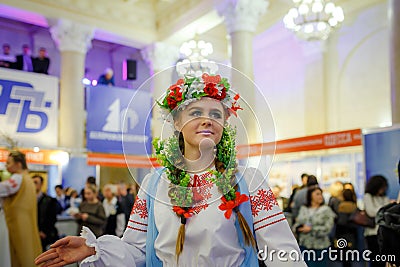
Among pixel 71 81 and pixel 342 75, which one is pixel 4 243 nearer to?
pixel 71 81

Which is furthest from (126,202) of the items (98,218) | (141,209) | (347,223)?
(141,209)

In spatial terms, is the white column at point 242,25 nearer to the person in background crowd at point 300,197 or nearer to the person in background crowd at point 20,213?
the person in background crowd at point 300,197

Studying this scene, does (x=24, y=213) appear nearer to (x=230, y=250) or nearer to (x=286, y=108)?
(x=230, y=250)

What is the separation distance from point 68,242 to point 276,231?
758 millimetres

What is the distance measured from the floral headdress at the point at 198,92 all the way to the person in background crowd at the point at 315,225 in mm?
3976

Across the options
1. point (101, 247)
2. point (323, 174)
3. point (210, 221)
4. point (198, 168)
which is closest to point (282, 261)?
point (210, 221)

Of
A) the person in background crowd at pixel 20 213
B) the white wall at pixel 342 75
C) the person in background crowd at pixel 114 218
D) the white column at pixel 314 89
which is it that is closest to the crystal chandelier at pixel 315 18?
the white wall at pixel 342 75

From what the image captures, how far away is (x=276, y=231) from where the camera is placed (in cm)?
167

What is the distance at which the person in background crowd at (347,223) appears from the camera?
210 inches

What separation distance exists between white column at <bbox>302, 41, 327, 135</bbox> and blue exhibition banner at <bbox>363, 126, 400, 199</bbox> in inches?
231

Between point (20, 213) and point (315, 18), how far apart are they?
558 centimetres

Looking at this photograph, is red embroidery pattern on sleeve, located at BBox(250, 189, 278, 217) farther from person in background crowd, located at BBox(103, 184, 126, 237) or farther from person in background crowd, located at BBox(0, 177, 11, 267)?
→ person in background crowd, located at BBox(103, 184, 126, 237)

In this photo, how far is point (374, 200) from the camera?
4.92 metres

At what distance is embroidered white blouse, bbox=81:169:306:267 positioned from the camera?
64.9 inches
